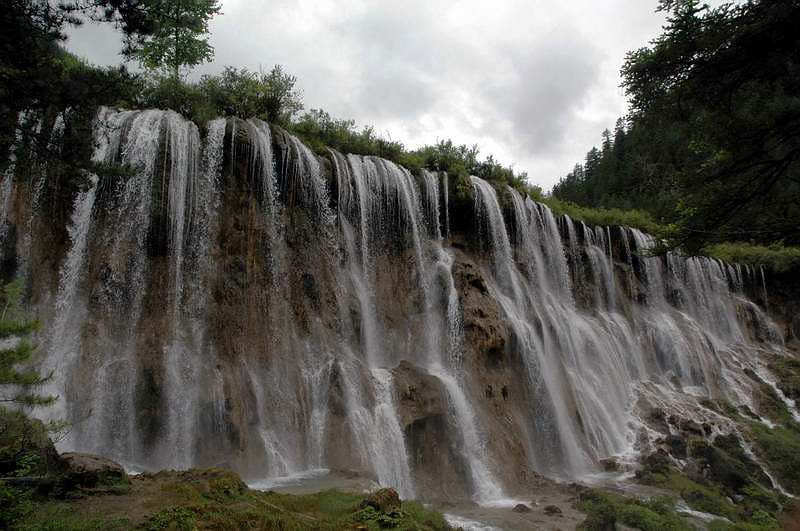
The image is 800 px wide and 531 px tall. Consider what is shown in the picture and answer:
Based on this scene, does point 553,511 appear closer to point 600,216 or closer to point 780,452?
point 780,452

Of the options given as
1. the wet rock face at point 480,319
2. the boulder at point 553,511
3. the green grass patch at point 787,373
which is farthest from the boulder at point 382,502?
the green grass patch at point 787,373

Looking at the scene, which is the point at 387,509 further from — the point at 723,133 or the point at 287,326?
the point at 287,326

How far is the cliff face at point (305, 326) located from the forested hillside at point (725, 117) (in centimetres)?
334

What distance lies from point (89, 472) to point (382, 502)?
13.1 feet

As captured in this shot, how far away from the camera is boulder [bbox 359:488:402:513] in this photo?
772 centimetres

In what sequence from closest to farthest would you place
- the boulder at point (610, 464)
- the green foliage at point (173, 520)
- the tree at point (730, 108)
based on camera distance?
the green foliage at point (173, 520) → the tree at point (730, 108) → the boulder at point (610, 464)

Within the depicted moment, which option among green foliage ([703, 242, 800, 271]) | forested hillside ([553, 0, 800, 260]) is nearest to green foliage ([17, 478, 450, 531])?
forested hillside ([553, 0, 800, 260])

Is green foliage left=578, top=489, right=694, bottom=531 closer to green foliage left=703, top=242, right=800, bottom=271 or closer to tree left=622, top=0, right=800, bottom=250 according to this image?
tree left=622, top=0, right=800, bottom=250

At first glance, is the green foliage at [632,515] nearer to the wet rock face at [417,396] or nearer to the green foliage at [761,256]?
the wet rock face at [417,396]

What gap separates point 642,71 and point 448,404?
32.3 ft

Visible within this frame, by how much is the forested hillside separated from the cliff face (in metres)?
3.34

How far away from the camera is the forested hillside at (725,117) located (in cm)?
643

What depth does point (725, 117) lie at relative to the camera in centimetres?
712

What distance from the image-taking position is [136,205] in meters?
14.1
